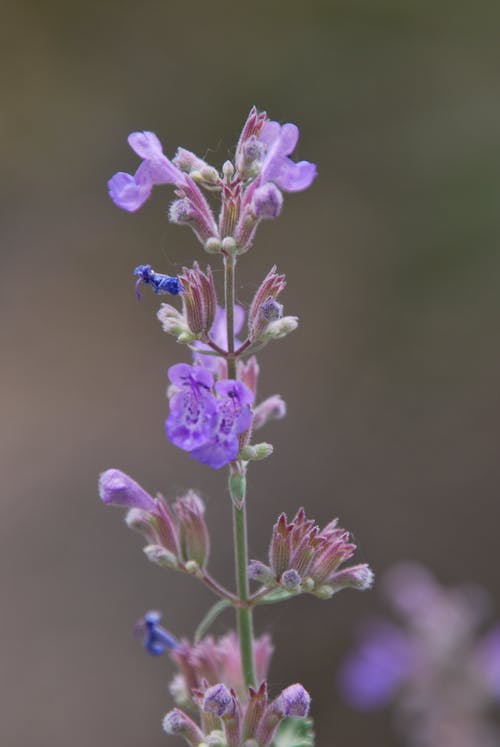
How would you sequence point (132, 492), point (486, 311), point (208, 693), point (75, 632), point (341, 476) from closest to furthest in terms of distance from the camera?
point (208, 693), point (132, 492), point (75, 632), point (341, 476), point (486, 311)

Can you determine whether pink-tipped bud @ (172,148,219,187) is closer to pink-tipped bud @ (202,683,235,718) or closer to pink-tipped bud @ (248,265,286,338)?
pink-tipped bud @ (248,265,286,338)

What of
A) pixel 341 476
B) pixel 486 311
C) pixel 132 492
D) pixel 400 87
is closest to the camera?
pixel 132 492

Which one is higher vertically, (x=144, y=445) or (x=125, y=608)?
(x=144, y=445)

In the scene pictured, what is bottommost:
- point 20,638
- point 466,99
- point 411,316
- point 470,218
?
point 20,638

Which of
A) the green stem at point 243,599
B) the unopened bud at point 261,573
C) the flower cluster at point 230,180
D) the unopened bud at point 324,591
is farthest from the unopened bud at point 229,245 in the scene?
the unopened bud at point 324,591

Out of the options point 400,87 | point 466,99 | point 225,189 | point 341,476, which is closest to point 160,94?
point 400,87

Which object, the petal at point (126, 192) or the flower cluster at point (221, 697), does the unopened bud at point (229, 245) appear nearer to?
the petal at point (126, 192)

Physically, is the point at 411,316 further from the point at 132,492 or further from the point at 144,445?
the point at 132,492

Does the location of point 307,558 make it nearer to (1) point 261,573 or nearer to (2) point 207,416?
(1) point 261,573
